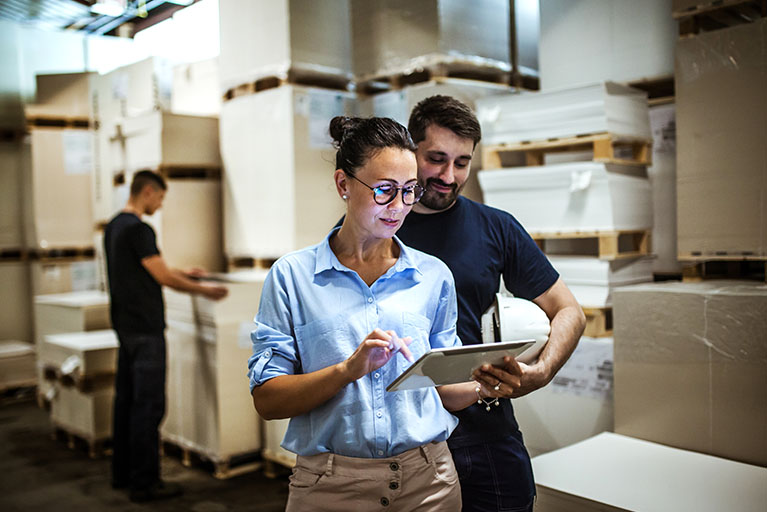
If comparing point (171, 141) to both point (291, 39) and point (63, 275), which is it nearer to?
point (291, 39)

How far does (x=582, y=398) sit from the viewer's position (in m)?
3.38

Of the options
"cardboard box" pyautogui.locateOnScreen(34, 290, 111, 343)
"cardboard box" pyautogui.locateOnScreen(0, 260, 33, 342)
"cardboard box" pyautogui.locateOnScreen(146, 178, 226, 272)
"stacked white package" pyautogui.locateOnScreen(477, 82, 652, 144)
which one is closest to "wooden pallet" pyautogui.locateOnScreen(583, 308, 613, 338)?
"stacked white package" pyautogui.locateOnScreen(477, 82, 652, 144)

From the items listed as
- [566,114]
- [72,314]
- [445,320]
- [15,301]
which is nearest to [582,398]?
[566,114]

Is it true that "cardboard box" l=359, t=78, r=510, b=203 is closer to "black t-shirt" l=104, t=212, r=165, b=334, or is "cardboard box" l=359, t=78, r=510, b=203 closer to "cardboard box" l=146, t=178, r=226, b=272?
"black t-shirt" l=104, t=212, r=165, b=334

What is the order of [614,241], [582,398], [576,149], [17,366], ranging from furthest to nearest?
[17,366]
[576,149]
[614,241]
[582,398]

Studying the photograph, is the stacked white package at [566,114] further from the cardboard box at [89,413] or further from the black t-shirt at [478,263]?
the cardboard box at [89,413]

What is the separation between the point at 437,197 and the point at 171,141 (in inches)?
151

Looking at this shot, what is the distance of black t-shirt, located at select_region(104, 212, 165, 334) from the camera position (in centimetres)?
452

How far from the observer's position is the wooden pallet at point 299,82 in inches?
184

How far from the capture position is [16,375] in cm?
716

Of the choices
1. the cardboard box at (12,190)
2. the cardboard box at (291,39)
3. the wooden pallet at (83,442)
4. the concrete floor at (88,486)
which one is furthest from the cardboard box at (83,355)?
the cardboard box at (12,190)

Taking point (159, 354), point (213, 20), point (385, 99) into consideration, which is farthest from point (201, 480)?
point (213, 20)

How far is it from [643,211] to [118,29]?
289 centimetres

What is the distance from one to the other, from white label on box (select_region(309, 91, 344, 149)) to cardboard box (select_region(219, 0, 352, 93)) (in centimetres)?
19
